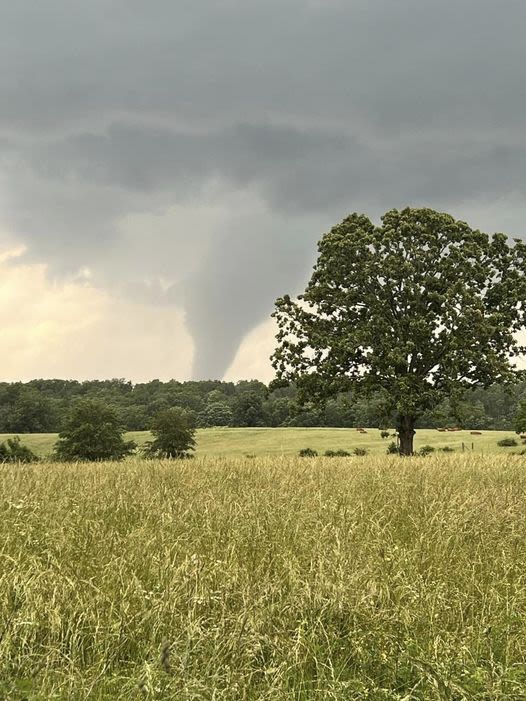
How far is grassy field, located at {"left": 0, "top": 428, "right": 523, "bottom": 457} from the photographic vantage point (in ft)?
202

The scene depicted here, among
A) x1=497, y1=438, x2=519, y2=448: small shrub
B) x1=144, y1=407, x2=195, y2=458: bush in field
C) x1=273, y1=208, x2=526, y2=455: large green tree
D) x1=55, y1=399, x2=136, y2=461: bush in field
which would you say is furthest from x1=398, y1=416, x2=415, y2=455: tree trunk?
x1=55, y1=399, x2=136, y2=461: bush in field

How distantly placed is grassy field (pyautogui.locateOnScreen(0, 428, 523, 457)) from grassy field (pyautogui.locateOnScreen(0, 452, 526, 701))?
4733 centimetres

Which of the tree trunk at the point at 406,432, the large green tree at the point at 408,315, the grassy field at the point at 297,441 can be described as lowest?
the grassy field at the point at 297,441

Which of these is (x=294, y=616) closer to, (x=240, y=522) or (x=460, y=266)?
(x=240, y=522)

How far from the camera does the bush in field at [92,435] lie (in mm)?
64375

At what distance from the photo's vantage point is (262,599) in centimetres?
402

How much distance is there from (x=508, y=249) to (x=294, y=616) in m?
31.4

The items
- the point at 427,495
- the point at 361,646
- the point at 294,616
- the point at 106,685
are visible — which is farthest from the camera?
the point at 427,495

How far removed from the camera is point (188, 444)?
7138 cm

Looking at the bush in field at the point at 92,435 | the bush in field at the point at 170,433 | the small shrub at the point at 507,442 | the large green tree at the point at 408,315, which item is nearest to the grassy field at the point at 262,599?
the large green tree at the point at 408,315

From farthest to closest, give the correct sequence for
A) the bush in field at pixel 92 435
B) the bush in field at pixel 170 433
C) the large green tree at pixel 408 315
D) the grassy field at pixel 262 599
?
1. the bush in field at pixel 170 433
2. the bush in field at pixel 92 435
3. the large green tree at pixel 408 315
4. the grassy field at pixel 262 599

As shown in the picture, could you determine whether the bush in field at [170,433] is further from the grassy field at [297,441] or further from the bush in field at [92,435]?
the bush in field at [92,435]

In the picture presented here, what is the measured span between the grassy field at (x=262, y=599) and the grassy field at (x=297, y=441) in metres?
47.3

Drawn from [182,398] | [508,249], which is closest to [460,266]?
[508,249]
